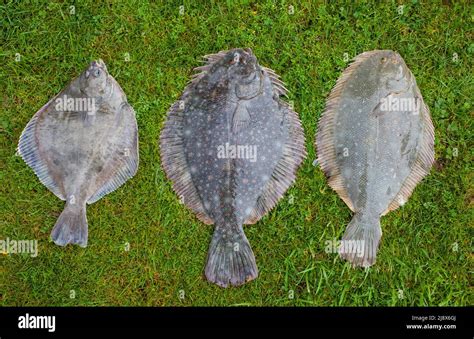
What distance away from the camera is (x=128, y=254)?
398 centimetres

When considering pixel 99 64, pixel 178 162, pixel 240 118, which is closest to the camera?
pixel 240 118

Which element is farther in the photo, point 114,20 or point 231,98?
point 114,20

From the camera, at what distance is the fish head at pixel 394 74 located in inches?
146

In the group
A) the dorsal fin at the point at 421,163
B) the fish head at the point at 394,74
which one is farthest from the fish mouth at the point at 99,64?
the dorsal fin at the point at 421,163

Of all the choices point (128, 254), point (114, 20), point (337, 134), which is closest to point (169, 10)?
point (114, 20)

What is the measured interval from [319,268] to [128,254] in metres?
1.61

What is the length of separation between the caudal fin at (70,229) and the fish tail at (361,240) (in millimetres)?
2108

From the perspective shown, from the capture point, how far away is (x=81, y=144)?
368 cm

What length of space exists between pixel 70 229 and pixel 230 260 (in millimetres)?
1306

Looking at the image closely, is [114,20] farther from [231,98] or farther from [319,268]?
[319,268]

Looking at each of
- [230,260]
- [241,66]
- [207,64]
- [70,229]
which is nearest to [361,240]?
[230,260]
